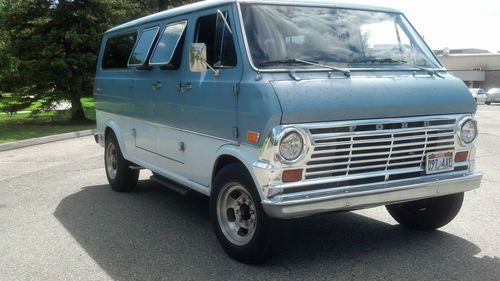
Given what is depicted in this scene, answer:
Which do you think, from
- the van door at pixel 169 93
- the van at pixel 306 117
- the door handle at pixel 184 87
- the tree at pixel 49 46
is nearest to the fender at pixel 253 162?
the van at pixel 306 117

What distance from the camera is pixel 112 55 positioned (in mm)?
8133

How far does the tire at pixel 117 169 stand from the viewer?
783 cm

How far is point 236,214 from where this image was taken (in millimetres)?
4875

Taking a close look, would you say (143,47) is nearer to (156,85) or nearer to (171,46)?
(156,85)

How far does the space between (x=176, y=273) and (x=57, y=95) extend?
55.2 feet

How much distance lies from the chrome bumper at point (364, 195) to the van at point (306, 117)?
0.04 ft

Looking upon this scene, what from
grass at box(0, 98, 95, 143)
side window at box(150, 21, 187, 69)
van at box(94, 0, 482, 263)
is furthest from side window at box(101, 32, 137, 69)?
grass at box(0, 98, 95, 143)

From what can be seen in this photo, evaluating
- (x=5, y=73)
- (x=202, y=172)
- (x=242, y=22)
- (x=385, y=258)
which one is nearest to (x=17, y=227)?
(x=202, y=172)

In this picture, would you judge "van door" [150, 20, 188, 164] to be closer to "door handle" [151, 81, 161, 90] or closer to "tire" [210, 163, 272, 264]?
"door handle" [151, 81, 161, 90]

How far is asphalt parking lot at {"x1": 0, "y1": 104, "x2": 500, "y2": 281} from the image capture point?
457cm

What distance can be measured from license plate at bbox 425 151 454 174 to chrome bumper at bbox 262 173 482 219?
62 mm

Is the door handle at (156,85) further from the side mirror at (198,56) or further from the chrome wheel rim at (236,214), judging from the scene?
the chrome wheel rim at (236,214)

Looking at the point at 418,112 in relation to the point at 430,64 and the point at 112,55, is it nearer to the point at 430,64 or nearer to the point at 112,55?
the point at 430,64

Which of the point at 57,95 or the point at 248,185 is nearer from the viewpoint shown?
the point at 248,185
